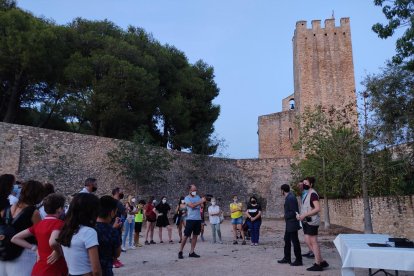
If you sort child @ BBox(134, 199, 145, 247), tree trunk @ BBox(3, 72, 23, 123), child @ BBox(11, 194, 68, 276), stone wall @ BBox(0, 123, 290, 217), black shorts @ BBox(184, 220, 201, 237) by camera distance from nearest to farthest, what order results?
child @ BBox(11, 194, 68, 276)
black shorts @ BBox(184, 220, 201, 237)
child @ BBox(134, 199, 145, 247)
stone wall @ BBox(0, 123, 290, 217)
tree trunk @ BBox(3, 72, 23, 123)

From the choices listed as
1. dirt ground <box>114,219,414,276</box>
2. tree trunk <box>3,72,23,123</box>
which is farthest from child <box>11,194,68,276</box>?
tree trunk <box>3,72,23,123</box>

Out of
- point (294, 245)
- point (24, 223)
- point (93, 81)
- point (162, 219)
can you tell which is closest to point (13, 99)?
point (93, 81)

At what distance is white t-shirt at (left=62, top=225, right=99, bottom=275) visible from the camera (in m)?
2.83

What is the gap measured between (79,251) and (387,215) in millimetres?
12841

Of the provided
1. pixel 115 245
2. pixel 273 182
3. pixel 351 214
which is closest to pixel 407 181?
pixel 351 214

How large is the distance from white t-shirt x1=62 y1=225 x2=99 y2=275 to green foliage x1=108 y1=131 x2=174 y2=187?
17507 mm

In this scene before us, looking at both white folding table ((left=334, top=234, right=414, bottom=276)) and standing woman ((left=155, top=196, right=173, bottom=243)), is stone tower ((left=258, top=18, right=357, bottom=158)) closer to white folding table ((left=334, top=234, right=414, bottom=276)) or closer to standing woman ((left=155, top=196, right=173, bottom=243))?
standing woman ((left=155, top=196, right=173, bottom=243))

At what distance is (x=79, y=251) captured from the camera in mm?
2840

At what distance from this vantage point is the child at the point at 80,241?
9.21ft

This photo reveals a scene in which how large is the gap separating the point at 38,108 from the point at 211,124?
13.4 m

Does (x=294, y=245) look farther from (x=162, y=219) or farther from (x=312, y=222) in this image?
(x=162, y=219)

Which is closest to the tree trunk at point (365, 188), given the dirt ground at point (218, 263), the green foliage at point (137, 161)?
the dirt ground at point (218, 263)

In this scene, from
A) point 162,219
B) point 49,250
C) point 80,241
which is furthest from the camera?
point 162,219

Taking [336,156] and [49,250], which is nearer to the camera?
[49,250]
